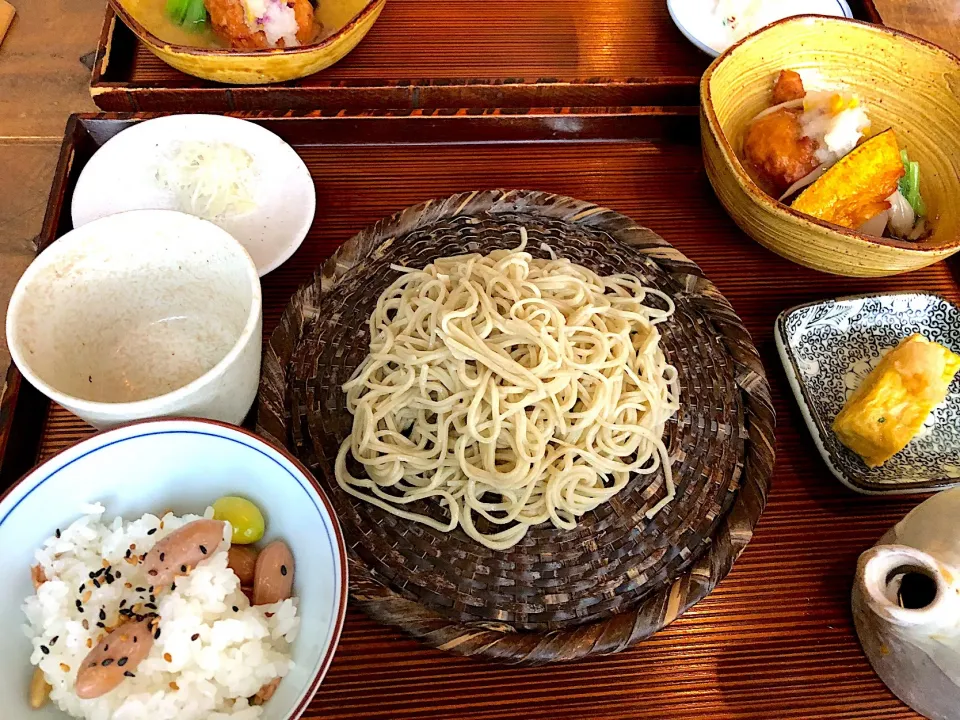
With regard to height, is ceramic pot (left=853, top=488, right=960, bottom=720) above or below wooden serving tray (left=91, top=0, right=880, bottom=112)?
below

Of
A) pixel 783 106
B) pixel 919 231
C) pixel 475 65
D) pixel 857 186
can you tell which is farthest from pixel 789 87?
pixel 475 65

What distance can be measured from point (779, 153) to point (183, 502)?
1.75m

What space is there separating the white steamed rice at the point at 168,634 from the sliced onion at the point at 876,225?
1.72 metres

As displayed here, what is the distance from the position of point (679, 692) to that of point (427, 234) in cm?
124

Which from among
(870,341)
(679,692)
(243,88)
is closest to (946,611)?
(679,692)

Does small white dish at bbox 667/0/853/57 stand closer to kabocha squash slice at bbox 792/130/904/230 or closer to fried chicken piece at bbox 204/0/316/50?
kabocha squash slice at bbox 792/130/904/230

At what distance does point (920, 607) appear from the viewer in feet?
3.77

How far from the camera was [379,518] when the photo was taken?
1.40m

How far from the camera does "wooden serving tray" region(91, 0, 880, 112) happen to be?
196cm

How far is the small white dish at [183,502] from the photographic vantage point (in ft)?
3.54

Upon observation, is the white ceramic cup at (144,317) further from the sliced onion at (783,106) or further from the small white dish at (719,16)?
the small white dish at (719,16)

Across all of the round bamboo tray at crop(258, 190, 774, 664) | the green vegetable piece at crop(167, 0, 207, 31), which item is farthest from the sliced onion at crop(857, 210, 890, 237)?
the green vegetable piece at crop(167, 0, 207, 31)

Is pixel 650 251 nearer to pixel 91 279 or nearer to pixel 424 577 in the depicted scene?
pixel 424 577

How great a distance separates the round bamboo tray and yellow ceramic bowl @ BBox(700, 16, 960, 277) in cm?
26
